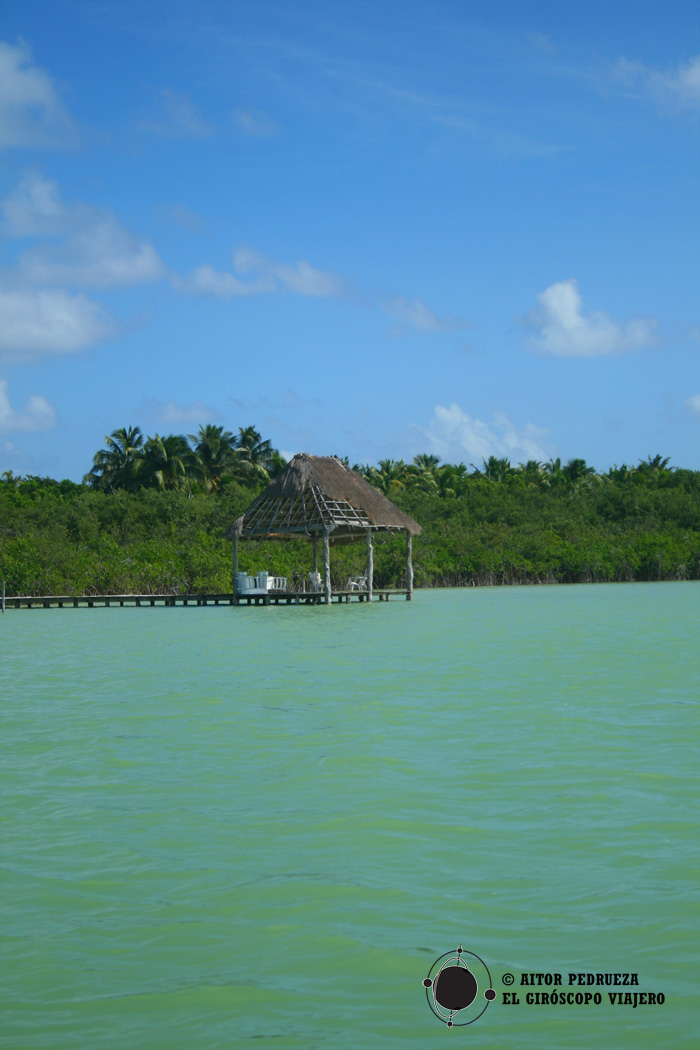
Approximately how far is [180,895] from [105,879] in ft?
1.44

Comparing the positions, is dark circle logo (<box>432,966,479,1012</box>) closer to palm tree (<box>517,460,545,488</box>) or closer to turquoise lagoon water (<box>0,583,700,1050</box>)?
turquoise lagoon water (<box>0,583,700,1050</box>)

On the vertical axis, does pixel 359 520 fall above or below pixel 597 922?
above

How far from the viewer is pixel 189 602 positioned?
104ft

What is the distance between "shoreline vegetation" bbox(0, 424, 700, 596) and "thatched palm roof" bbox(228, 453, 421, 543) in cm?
422

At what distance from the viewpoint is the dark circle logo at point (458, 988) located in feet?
11.4

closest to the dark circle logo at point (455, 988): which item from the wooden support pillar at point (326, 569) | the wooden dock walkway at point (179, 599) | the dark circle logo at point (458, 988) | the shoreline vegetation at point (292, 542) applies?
the dark circle logo at point (458, 988)

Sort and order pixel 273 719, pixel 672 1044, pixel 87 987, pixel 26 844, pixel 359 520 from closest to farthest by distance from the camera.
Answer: pixel 672 1044 → pixel 87 987 → pixel 26 844 → pixel 273 719 → pixel 359 520

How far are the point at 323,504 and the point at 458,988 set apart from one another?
23.4m

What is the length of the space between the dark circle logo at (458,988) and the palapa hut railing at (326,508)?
2235cm

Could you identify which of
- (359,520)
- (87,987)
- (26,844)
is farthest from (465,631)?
(87,987)

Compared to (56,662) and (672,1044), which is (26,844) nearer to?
(672,1044)

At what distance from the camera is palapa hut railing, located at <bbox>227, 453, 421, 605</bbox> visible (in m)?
27.0

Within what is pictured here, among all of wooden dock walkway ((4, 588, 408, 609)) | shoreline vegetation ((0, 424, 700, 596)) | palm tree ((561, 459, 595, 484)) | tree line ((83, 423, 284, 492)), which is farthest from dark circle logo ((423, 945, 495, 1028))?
palm tree ((561, 459, 595, 484))

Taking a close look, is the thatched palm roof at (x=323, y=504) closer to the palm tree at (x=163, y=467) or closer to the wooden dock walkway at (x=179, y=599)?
the wooden dock walkway at (x=179, y=599)
